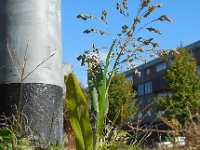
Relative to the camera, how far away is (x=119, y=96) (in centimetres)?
3538

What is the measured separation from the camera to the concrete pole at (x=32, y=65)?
102 inches

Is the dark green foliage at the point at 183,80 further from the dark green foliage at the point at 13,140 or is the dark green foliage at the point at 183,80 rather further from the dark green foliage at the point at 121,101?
the dark green foliage at the point at 13,140

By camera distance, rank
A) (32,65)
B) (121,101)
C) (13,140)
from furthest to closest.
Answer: (121,101) → (32,65) → (13,140)

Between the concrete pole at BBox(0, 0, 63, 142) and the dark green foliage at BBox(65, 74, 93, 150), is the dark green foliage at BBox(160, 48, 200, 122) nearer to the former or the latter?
the concrete pole at BBox(0, 0, 63, 142)

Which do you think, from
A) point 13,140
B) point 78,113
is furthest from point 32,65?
point 13,140

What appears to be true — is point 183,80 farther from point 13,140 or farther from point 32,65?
point 13,140

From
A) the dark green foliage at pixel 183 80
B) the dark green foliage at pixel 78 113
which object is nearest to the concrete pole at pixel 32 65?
the dark green foliage at pixel 78 113

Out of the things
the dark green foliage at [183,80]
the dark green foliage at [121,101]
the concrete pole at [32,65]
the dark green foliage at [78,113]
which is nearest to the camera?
the dark green foliage at [78,113]

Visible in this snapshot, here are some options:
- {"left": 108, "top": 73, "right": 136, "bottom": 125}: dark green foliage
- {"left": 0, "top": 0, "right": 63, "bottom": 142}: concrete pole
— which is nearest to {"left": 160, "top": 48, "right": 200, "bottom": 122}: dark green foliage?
{"left": 108, "top": 73, "right": 136, "bottom": 125}: dark green foliage

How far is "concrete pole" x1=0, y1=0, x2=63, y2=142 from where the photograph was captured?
8.48ft

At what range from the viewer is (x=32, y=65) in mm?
2645

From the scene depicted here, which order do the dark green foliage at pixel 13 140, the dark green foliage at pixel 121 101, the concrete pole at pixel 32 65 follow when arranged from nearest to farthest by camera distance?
the dark green foliage at pixel 13 140
the dark green foliage at pixel 121 101
the concrete pole at pixel 32 65

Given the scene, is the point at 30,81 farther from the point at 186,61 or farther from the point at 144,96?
the point at 144,96

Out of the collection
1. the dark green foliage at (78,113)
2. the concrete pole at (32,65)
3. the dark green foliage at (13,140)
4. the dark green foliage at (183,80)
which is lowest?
the dark green foliage at (13,140)
